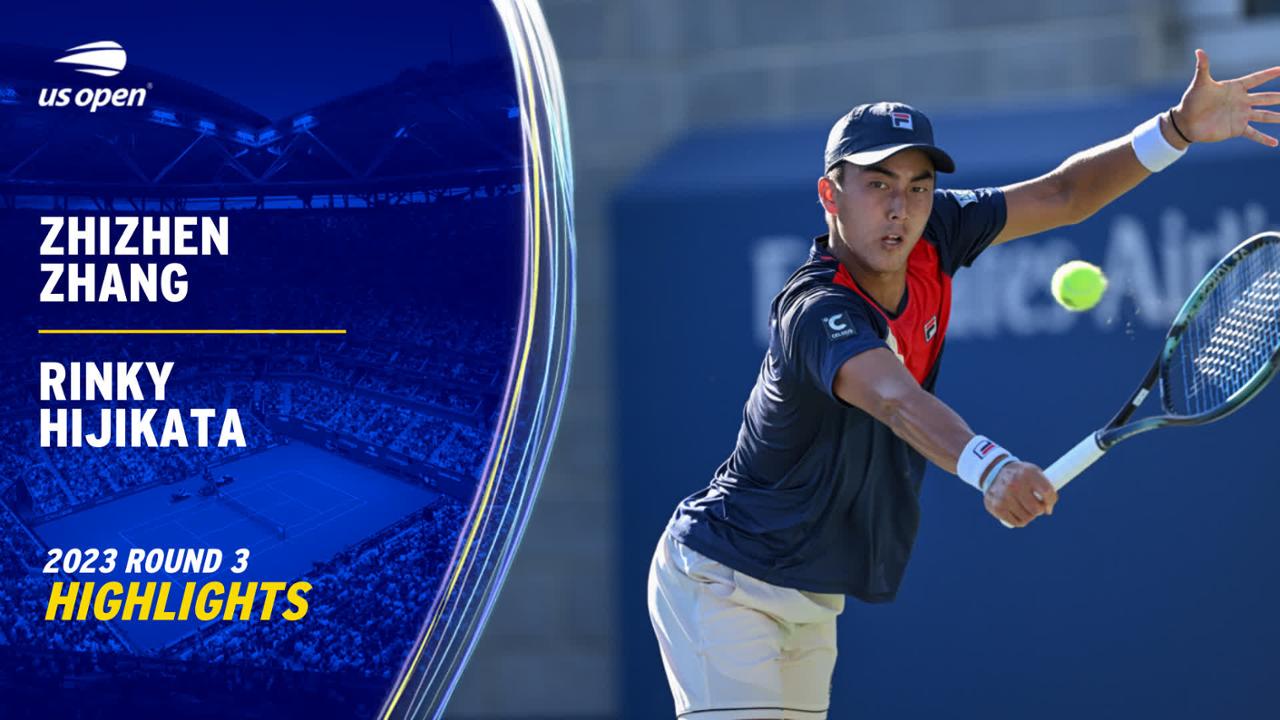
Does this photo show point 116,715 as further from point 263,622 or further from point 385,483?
point 385,483

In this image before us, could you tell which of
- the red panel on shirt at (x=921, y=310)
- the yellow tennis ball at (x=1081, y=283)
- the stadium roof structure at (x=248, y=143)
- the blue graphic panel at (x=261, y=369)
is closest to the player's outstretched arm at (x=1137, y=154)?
the yellow tennis ball at (x=1081, y=283)

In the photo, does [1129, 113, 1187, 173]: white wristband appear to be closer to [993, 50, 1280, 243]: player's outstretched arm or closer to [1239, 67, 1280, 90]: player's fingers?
[993, 50, 1280, 243]: player's outstretched arm

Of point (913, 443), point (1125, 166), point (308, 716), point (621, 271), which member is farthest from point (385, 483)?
point (621, 271)

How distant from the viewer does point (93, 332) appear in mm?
4418

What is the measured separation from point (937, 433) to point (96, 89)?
7.96 ft

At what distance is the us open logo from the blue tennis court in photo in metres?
0.97

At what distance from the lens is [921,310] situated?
12.6 ft

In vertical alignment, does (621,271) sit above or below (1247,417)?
above

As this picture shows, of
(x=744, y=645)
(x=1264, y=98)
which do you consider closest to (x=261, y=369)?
(x=744, y=645)

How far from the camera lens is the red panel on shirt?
3740mm

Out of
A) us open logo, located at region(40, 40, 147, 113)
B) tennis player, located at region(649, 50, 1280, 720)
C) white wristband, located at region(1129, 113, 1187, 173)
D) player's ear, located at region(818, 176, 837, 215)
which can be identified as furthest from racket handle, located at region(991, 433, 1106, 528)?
us open logo, located at region(40, 40, 147, 113)

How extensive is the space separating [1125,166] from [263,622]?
2.40 meters

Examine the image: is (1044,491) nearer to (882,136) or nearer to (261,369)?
(882,136)

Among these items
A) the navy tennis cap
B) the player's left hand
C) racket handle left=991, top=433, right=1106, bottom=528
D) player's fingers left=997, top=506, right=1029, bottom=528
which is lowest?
player's fingers left=997, top=506, right=1029, bottom=528
